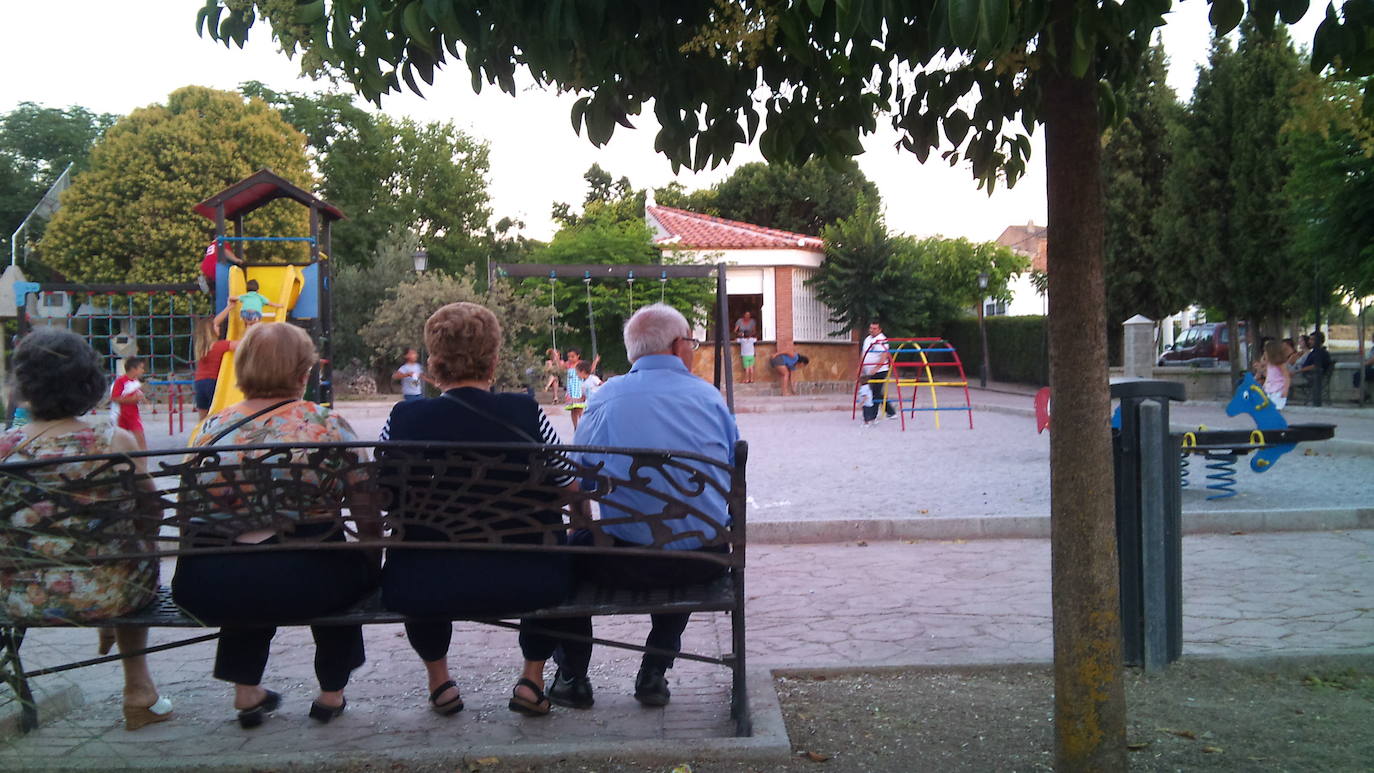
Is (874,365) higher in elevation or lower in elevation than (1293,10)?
lower

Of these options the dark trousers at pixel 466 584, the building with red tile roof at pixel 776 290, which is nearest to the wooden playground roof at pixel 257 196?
the dark trousers at pixel 466 584

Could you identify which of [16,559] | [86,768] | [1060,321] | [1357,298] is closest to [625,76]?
[1060,321]

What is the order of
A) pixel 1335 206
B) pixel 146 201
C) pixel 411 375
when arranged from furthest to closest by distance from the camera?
pixel 146 201 < pixel 411 375 < pixel 1335 206

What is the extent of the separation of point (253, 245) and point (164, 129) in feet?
17.3

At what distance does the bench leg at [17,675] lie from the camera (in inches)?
122

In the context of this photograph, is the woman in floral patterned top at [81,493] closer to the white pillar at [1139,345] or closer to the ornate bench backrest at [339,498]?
the ornate bench backrest at [339,498]

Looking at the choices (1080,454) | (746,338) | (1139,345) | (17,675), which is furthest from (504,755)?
(746,338)

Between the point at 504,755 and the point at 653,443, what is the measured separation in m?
1.19

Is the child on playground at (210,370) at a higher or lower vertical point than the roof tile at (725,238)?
lower

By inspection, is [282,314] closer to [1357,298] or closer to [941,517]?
[941,517]

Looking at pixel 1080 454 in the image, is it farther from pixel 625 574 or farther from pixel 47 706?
pixel 47 706

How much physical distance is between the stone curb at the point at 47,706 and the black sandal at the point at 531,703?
1552 mm

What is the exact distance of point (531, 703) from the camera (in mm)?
4074

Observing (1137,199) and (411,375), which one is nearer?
(411,375)
